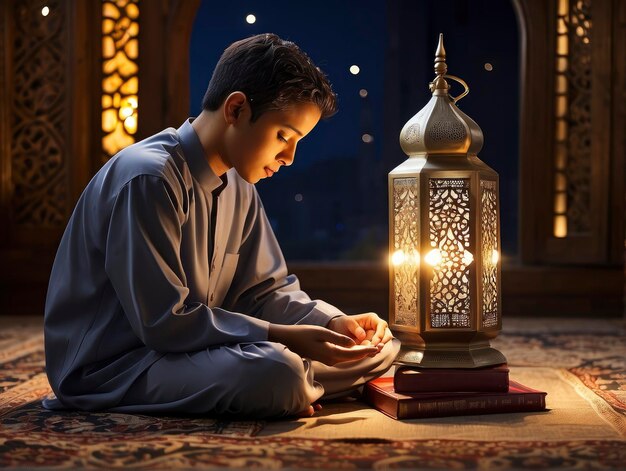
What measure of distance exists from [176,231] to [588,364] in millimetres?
1758

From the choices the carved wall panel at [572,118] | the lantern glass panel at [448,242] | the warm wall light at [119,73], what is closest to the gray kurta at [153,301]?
the lantern glass panel at [448,242]

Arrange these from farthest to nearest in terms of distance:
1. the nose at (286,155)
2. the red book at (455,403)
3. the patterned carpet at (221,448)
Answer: the nose at (286,155) < the red book at (455,403) < the patterned carpet at (221,448)

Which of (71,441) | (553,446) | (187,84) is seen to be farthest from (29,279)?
(553,446)

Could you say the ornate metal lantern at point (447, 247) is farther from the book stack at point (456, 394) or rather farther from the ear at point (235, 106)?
the ear at point (235, 106)

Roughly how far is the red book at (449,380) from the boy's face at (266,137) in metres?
0.63

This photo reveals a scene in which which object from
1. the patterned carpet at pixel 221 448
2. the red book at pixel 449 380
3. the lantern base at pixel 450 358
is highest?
the lantern base at pixel 450 358

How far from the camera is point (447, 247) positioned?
2.31 metres

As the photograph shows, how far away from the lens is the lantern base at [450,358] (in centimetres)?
231

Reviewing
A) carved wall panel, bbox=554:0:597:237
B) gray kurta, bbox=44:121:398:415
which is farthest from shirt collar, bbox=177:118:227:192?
carved wall panel, bbox=554:0:597:237

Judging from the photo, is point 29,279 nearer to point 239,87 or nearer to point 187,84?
point 187,84

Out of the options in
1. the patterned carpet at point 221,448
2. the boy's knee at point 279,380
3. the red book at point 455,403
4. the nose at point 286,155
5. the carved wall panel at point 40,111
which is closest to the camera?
the patterned carpet at point 221,448

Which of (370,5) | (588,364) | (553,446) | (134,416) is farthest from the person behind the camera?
(370,5)

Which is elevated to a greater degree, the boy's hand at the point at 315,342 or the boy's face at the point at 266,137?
the boy's face at the point at 266,137

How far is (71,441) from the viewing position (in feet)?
6.32
